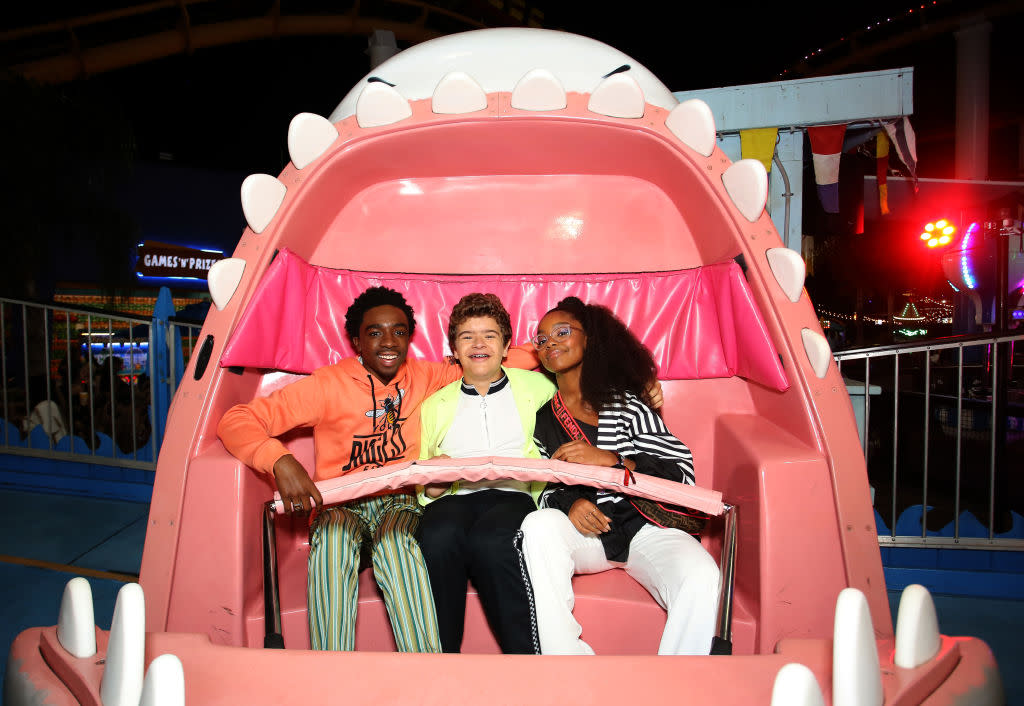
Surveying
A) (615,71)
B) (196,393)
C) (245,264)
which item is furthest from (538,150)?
(196,393)

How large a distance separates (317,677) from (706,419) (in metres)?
1.50

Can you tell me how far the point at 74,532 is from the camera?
3.16 m

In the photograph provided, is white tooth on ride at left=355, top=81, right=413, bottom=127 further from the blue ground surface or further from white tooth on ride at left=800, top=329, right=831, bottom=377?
the blue ground surface

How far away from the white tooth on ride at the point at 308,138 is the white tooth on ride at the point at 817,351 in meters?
1.30

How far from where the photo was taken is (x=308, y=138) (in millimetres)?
1622

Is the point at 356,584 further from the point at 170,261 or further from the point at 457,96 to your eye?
the point at 170,261

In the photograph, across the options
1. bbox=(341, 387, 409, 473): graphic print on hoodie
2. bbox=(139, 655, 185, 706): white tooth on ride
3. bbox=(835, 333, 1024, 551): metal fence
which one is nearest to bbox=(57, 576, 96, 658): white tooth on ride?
bbox=(139, 655, 185, 706): white tooth on ride

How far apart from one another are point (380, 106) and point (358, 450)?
95cm

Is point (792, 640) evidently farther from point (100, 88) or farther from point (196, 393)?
point (100, 88)

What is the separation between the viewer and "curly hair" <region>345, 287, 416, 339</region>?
1.92 m

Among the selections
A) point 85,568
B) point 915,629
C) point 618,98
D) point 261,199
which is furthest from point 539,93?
point 85,568

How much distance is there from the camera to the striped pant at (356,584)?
135 cm

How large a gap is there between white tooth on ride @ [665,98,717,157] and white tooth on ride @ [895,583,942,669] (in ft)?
3.71

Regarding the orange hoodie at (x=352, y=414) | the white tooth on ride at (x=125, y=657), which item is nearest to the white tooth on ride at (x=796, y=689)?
the white tooth on ride at (x=125, y=657)
